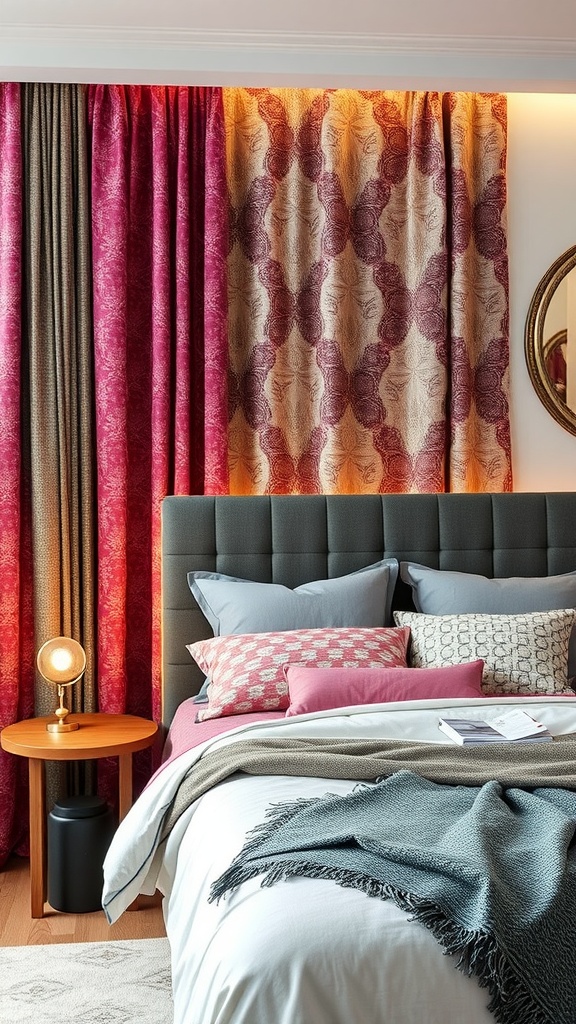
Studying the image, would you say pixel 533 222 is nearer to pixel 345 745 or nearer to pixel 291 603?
pixel 291 603

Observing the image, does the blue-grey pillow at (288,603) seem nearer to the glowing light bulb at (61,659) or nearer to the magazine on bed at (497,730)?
the glowing light bulb at (61,659)

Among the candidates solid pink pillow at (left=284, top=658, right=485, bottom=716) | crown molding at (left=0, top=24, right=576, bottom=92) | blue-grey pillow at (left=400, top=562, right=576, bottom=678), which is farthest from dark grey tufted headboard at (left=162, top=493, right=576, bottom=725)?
crown molding at (left=0, top=24, right=576, bottom=92)

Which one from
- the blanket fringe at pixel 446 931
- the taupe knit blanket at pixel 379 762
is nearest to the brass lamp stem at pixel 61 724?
the taupe knit blanket at pixel 379 762

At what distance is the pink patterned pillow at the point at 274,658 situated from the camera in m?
2.93

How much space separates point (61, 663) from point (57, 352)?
111 cm

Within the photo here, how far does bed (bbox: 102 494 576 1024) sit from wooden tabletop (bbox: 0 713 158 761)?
125 millimetres

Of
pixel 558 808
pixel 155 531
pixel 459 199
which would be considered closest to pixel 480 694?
pixel 558 808

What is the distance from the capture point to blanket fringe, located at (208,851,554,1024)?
1.49m

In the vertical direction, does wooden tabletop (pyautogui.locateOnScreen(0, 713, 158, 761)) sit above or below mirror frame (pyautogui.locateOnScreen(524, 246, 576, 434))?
below

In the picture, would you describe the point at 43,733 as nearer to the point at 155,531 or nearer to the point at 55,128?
the point at 155,531

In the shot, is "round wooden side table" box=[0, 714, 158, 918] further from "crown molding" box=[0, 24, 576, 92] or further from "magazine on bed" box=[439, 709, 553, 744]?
"crown molding" box=[0, 24, 576, 92]

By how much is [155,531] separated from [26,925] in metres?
1.38

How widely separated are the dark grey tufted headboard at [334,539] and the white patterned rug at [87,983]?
0.85 m

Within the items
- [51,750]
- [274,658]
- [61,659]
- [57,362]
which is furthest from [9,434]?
[274,658]
